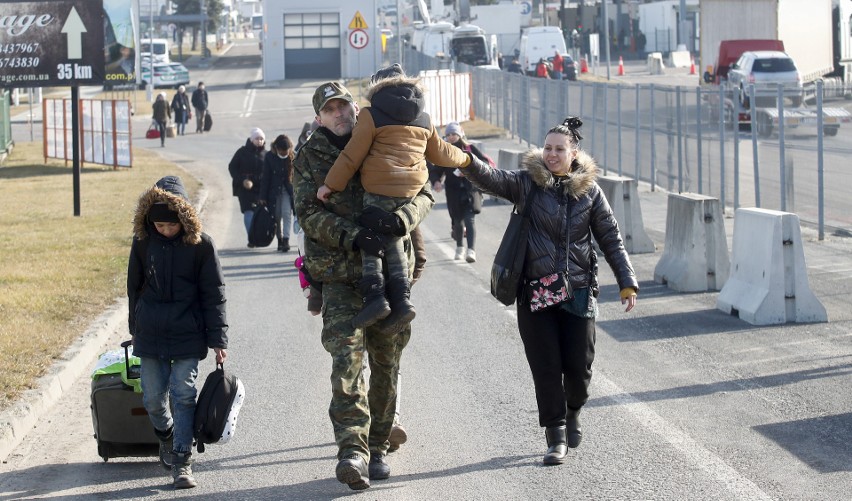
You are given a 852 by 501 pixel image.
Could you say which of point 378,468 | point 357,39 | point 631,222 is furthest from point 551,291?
point 357,39

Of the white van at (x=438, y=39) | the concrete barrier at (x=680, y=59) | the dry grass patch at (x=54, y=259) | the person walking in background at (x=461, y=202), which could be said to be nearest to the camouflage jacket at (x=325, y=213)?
the dry grass patch at (x=54, y=259)

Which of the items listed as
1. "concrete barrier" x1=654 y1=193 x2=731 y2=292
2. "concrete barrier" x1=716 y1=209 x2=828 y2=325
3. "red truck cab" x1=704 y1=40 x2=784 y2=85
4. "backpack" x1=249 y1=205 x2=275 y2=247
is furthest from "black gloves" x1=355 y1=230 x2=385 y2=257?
"red truck cab" x1=704 y1=40 x2=784 y2=85

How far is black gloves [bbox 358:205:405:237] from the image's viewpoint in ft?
19.9

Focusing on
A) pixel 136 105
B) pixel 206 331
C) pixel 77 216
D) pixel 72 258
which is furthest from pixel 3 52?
pixel 136 105

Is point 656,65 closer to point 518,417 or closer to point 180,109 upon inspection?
point 180,109

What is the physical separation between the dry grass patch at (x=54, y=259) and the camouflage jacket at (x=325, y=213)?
2.99m

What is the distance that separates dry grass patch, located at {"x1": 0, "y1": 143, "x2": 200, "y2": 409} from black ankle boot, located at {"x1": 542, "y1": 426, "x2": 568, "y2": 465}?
3.63m

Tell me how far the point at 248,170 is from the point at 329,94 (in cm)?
1107

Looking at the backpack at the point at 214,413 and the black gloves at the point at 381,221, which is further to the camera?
the backpack at the point at 214,413

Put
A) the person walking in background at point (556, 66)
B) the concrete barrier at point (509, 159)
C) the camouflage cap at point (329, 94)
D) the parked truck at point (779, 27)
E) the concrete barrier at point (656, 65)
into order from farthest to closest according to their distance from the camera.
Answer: the concrete barrier at point (656, 65) < the person walking in background at point (556, 66) < the parked truck at point (779, 27) < the concrete barrier at point (509, 159) < the camouflage cap at point (329, 94)

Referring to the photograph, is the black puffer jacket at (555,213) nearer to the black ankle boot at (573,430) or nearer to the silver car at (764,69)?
the black ankle boot at (573,430)

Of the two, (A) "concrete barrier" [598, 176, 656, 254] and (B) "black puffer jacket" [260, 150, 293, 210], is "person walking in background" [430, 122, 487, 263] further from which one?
(B) "black puffer jacket" [260, 150, 293, 210]

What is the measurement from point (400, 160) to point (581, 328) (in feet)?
4.55

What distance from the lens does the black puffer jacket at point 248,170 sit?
56.2ft
